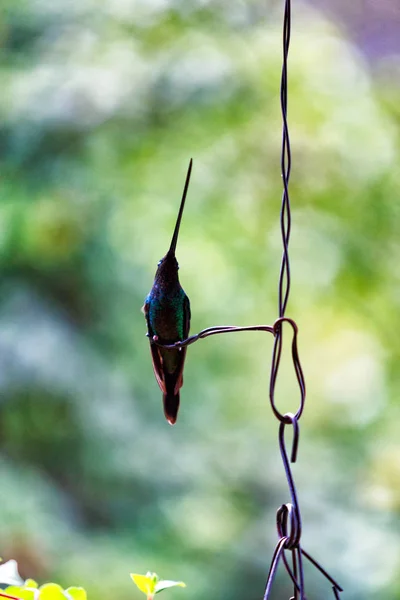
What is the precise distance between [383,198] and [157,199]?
105cm

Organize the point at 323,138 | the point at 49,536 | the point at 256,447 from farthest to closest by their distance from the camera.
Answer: the point at 256,447
the point at 323,138
the point at 49,536

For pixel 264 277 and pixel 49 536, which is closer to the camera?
pixel 49 536

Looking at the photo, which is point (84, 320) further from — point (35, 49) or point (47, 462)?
point (35, 49)

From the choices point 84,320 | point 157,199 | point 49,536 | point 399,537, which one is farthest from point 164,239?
point 399,537

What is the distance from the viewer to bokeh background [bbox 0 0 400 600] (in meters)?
3.06

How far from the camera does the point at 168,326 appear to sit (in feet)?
3.84

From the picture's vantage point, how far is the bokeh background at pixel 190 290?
10.0ft

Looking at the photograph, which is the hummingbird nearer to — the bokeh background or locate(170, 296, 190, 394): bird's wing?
locate(170, 296, 190, 394): bird's wing

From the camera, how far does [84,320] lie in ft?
10.6

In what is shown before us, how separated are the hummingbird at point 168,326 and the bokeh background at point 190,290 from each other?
1.89 m

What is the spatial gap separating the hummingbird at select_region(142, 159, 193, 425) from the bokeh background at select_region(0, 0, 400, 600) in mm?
1886

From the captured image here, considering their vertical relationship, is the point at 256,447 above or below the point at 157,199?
below

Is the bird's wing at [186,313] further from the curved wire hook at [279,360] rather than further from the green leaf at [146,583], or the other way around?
the green leaf at [146,583]

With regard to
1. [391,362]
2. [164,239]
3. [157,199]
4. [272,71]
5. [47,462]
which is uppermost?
[272,71]
